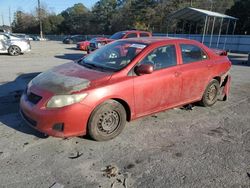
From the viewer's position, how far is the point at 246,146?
4160 mm

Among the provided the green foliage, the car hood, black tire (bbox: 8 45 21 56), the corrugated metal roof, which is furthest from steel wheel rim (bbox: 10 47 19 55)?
→ the green foliage

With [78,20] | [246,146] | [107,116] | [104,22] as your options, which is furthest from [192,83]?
[78,20]

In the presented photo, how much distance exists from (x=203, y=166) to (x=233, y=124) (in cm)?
191

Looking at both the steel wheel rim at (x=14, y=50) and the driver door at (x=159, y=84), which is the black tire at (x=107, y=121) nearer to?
the driver door at (x=159, y=84)

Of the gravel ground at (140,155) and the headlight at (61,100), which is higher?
the headlight at (61,100)

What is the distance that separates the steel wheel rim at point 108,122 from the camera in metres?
4.09

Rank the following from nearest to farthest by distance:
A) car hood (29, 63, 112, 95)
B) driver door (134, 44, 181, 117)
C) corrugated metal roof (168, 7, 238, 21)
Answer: car hood (29, 63, 112, 95) < driver door (134, 44, 181, 117) < corrugated metal roof (168, 7, 238, 21)

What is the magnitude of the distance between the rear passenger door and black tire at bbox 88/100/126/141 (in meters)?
1.56

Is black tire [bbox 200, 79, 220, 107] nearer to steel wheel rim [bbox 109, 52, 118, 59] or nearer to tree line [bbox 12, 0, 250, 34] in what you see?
steel wheel rim [bbox 109, 52, 118, 59]

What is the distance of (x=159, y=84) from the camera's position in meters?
4.65

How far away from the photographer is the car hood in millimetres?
3886

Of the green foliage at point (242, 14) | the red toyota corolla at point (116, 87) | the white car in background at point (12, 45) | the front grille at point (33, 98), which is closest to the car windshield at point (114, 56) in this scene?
the red toyota corolla at point (116, 87)

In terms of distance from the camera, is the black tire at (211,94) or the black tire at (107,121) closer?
the black tire at (107,121)

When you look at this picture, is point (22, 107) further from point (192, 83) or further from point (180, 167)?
point (192, 83)
